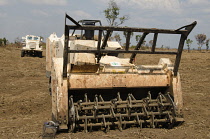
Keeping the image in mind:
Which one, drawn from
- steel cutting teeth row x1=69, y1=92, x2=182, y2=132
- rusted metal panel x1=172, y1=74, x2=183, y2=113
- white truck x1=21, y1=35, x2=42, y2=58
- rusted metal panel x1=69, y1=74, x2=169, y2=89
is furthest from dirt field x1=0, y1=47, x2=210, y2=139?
white truck x1=21, y1=35, x2=42, y2=58

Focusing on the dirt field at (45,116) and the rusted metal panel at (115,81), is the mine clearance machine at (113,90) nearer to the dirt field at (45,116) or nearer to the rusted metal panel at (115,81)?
the rusted metal panel at (115,81)

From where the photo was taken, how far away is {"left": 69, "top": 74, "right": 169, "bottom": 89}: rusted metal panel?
4.40 m

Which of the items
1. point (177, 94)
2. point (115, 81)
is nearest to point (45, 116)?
point (115, 81)

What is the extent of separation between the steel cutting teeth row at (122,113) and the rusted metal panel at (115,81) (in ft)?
0.73

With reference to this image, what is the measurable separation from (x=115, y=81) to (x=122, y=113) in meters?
0.53

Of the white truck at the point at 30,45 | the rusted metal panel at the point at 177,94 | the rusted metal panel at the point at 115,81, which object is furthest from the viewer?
the white truck at the point at 30,45

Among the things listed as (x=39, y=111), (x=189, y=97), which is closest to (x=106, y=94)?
(x=39, y=111)

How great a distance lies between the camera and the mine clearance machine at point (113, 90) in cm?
414

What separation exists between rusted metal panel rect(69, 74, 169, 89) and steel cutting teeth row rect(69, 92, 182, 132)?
223mm

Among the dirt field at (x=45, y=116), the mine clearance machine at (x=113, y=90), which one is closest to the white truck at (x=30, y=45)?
the dirt field at (x=45, y=116)

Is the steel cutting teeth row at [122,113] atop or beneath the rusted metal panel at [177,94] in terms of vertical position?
beneath

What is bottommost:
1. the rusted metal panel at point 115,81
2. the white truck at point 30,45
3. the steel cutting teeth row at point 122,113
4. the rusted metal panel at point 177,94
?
the steel cutting teeth row at point 122,113

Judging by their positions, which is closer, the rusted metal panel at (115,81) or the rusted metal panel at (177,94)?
the rusted metal panel at (115,81)

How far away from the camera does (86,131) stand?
13.5 feet
